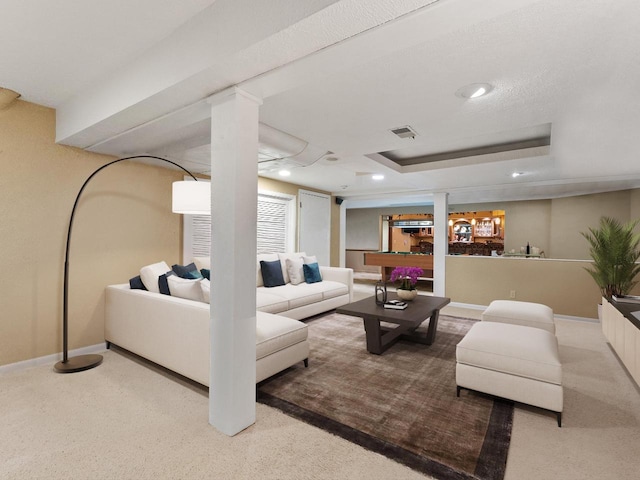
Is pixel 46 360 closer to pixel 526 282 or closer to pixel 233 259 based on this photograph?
pixel 233 259

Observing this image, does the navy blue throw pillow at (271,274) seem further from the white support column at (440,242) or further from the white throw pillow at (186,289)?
the white support column at (440,242)

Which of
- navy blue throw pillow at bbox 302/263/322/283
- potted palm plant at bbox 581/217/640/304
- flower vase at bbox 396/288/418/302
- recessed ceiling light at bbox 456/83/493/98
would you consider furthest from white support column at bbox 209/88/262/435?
potted palm plant at bbox 581/217/640/304

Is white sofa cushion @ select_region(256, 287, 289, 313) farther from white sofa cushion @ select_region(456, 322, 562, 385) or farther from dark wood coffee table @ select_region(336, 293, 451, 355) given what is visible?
white sofa cushion @ select_region(456, 322, 562, 385)

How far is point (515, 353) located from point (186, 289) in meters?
2.69

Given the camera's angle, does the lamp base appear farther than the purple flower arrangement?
No

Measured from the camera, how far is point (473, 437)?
1.99 metres

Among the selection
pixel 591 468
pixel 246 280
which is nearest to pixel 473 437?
pixel 591 468

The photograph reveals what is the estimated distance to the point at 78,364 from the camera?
9.95 feet

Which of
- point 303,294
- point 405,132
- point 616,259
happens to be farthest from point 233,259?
point 616,259

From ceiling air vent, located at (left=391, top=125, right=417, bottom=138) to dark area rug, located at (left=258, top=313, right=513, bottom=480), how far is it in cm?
233

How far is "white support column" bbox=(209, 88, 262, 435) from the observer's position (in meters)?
1.98

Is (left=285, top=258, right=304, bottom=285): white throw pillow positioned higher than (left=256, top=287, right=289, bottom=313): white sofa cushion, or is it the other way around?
(left=285, top=258, right=304, bottom=285): white throw pillow

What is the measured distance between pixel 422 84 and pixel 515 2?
1.02 metres

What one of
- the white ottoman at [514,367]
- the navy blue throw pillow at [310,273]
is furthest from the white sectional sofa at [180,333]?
the navy blue throw pillow at [310,273]
